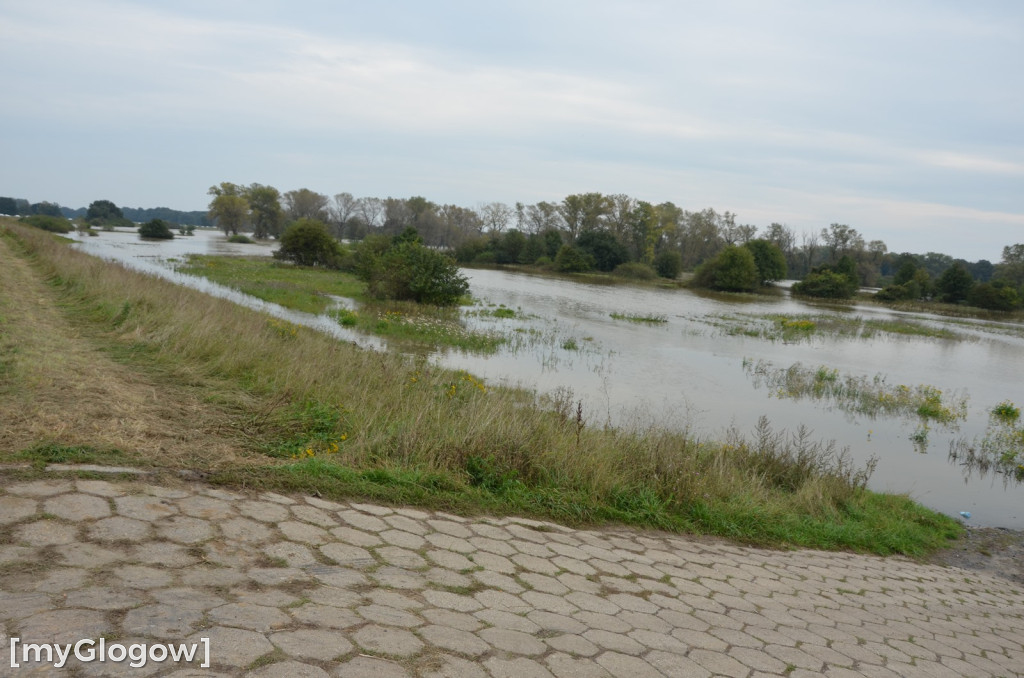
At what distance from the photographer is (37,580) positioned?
2783mm

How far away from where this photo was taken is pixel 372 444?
5691 millimetres

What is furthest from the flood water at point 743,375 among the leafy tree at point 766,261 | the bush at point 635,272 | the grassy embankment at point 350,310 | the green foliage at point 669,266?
the green foliage at point 669,266

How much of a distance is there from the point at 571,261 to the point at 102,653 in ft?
256

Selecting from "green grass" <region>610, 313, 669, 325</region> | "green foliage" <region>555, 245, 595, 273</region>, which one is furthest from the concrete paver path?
"green foliage" <region>555, 245, 595, 273</region>

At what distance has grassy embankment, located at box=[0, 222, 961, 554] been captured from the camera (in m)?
4.89

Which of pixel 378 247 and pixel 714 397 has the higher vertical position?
pixel 378 247

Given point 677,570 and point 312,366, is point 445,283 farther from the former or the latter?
point 677,570

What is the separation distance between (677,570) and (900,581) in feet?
8.67

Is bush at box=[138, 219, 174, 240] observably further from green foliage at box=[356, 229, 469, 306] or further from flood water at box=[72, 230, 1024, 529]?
green foliage at box=[356, 229, 469, 306]

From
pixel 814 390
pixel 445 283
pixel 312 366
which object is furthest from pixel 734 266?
pixel 312 366

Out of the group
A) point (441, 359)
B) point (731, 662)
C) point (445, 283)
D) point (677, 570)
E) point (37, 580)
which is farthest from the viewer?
point (445, 283)

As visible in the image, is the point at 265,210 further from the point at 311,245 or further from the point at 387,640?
the point at 387,640

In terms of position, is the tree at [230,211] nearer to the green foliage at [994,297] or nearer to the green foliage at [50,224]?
the green foliage at [50,224]

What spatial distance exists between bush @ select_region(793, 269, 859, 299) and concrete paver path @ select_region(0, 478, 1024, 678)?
220ft
